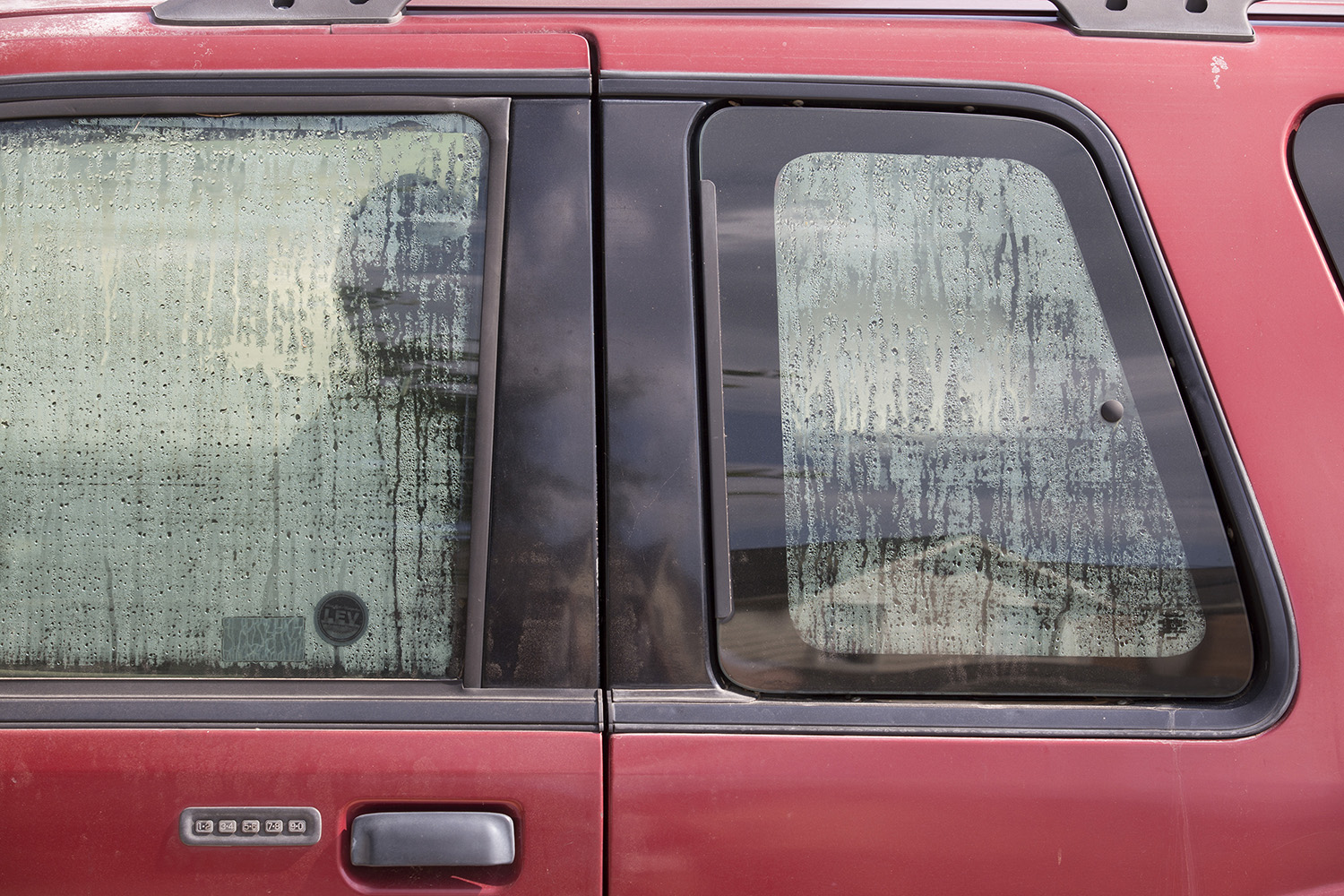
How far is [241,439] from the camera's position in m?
1.18

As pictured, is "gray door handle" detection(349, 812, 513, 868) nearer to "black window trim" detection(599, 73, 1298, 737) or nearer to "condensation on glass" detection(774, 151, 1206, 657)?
"black window trim" detection(599, 73, 1298, 737)

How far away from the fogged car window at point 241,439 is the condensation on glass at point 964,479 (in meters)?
0.46

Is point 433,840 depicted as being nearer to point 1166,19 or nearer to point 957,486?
point 957,486

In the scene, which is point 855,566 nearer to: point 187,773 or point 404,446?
point 404,446

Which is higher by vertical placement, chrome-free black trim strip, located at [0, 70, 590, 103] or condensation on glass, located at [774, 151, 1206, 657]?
chrome-free black trim strip, located at [0, 70, 590, 103]

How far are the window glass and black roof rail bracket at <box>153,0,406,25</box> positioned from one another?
0.55 meters

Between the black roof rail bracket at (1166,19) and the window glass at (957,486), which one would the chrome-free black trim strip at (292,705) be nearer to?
the window glass at (957,486)

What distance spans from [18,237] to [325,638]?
0.70 m

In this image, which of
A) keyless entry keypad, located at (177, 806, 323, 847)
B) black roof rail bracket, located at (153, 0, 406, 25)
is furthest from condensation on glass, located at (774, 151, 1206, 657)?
keyless entry keypad, located at (177, 806, 323, 847)

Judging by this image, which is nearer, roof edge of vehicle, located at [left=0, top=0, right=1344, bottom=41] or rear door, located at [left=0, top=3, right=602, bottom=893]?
rear door, located at [left=0, top=3, right=602, bottom=893]

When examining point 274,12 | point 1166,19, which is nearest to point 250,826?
point 274,12

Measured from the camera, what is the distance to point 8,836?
1.12m

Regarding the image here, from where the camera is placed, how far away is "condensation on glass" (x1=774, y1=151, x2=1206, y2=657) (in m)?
1.17

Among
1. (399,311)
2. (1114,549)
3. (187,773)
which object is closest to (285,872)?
(187,773)
